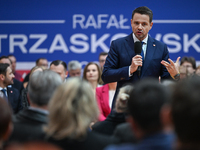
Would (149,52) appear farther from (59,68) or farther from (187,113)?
(59,68)

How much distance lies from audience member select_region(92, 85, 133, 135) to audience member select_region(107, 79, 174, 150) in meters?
0.74

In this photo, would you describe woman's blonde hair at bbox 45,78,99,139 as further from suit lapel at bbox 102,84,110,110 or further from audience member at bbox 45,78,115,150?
suit lapel at bbox 102,84,110,110

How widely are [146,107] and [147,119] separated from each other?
0.05 metres

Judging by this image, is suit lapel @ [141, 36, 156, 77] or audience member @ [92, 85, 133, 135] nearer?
audience member @ [92, 85, 133, 135]

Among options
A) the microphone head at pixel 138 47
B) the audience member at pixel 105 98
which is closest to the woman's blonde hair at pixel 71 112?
the microphone head at pixel 138 47

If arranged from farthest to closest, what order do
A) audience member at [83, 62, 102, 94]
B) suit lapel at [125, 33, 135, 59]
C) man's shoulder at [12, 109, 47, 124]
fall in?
audience member at [83, 62, 102, 94], suit lapel at [125, 33, 135, 59], man's shoulder at [12, 109, 47, 124]

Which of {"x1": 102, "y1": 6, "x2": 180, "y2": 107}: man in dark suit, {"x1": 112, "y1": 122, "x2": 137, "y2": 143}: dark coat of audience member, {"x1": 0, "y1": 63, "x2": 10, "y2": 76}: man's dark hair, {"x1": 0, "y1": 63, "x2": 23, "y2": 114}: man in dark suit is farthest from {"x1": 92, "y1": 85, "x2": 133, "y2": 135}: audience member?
{"x1": 0, "y1": 63, "x2": 10, "y2": 76}: man's dark hair

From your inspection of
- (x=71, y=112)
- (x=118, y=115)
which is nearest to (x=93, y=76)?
(x=118, y=115)

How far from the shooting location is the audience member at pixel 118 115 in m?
2.06

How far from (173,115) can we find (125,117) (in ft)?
3.32

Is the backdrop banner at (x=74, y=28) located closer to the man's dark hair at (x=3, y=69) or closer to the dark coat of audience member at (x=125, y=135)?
the man's dark hair at (x=3, y=69)

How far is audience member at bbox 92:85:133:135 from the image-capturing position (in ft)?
6.76

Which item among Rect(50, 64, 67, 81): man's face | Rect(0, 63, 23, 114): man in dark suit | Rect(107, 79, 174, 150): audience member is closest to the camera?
Rect(107, 79, 174, 150): audience member

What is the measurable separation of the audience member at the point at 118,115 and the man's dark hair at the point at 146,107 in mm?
739
